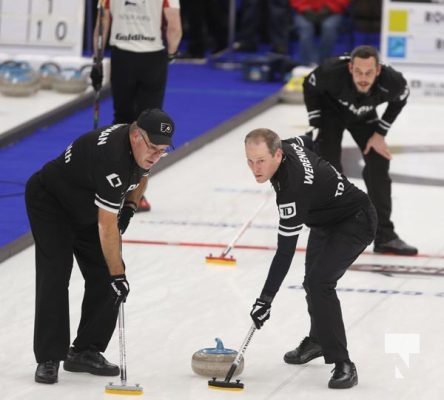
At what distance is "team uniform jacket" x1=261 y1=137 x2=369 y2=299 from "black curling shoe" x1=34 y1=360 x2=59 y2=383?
3.74 ft

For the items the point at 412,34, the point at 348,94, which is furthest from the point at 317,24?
the point at 348,94

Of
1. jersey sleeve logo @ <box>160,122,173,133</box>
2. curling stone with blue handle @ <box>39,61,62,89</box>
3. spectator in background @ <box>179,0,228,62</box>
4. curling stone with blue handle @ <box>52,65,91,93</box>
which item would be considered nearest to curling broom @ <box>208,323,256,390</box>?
jersey sleeve logo @ <box>160,122,173,133</box>

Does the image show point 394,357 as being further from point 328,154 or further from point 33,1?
point 33,1

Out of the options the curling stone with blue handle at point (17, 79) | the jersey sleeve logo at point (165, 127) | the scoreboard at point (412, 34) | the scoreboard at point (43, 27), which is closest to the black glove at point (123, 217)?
the jersey sleeve logo at point (165, 127)

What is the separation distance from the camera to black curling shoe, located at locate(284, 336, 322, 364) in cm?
781

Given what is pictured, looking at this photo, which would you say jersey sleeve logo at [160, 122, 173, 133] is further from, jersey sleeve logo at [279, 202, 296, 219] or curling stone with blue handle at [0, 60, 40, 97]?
curling stone with blue handle at [0, 60, 40, 97]

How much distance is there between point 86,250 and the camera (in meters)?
7.50

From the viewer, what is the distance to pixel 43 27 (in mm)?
17797

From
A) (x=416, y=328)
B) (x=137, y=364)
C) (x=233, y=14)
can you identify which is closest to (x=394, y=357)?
(x=416, y=328)

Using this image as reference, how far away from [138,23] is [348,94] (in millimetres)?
2090

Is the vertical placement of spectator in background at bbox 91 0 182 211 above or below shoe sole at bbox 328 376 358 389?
above

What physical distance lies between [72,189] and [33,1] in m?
10.6

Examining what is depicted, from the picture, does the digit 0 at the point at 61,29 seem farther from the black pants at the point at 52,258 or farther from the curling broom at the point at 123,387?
the curling broom at the point at 123,387

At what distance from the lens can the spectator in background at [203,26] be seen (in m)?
20.5
